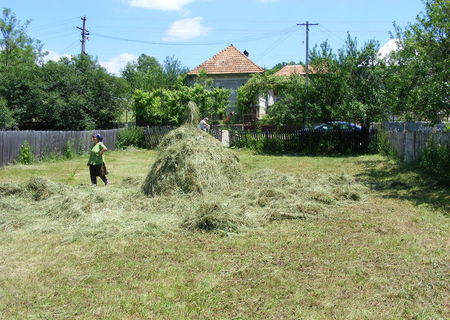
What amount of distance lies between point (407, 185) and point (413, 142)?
13.1ft

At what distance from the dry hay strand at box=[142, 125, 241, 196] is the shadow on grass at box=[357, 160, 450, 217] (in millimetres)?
3807

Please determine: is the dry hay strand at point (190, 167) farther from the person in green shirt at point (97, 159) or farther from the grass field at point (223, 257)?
the person in green shirt at point (97, 159)

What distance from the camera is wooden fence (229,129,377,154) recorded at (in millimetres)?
21344

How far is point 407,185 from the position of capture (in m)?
11.1

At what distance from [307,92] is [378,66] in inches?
136

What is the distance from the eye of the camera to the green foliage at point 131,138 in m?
25.2

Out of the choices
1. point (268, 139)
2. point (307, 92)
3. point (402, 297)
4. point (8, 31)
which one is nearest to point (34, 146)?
point (268, 139)

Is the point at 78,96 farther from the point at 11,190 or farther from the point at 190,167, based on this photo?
the point at 190,167

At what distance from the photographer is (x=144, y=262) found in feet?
18.7

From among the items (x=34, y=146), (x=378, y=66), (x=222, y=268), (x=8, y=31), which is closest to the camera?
(x=222, y=268)

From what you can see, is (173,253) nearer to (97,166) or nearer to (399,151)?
(97,166)

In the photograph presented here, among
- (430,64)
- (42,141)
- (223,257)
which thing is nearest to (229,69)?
(42,141)

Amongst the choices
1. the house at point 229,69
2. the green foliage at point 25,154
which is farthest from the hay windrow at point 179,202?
the house at point 229,69

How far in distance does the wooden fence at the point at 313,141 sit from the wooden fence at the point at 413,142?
340cm
